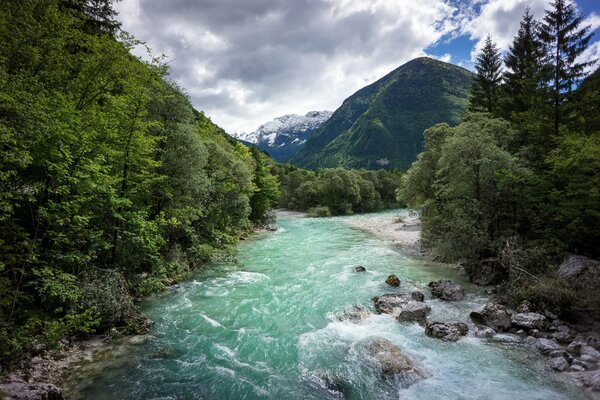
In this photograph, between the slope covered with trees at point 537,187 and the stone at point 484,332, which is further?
the slope covered with trees at point 537,187

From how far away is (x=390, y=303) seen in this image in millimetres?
16516

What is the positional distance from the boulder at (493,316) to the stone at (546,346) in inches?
61.4

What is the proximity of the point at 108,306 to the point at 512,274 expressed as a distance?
19474 mm

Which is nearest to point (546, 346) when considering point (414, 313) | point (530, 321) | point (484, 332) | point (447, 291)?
point (530, 321)

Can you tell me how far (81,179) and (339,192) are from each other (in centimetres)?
7015

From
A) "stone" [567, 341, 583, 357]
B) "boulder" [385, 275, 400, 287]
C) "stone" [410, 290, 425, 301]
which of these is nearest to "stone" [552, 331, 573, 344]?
"stone" [567, 341, 583, 357]

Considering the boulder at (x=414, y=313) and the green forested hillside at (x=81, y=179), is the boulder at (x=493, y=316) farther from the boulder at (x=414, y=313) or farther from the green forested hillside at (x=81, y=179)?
the green forested hillside at (x=81, y=179)

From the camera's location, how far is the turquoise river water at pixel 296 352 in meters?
9.77

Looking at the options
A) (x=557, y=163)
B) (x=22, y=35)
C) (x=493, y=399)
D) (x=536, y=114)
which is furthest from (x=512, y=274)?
(x=22, y=35)

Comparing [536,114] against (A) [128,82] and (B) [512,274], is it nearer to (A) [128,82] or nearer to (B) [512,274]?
(B) [512,274]

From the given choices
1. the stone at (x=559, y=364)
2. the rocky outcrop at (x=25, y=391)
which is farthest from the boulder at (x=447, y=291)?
the rocky outcrop at (x=25, y=391)

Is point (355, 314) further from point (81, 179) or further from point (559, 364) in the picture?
point (81, 179)

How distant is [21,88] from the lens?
399 inches

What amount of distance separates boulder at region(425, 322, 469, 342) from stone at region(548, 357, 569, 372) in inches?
120
